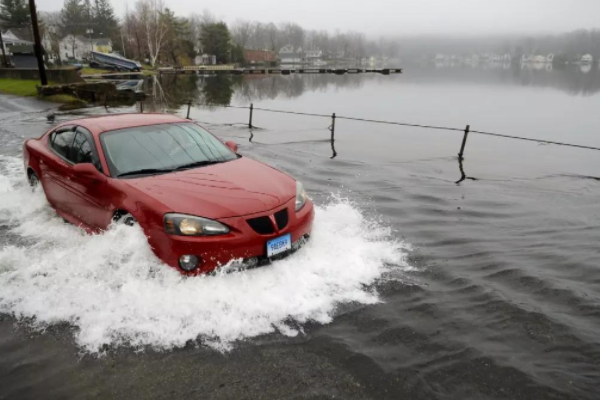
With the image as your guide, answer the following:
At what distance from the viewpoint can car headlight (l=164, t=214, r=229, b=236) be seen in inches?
155

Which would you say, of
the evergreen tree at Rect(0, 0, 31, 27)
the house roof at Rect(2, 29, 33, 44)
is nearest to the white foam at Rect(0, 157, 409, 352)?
the house roof at Rect(2, 29, 33, 44)

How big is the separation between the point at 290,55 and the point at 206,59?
90.9m

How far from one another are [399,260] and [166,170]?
→ 309cm

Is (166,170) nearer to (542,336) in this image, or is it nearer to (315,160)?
(542,336)

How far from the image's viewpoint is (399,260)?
5.25 meters

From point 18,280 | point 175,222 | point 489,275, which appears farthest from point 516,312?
point 18,280

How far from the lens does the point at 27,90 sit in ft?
96.2

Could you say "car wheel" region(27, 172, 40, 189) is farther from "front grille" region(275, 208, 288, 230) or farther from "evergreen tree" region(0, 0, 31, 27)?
"evergreen tree" region(0, 0, 31, 27)

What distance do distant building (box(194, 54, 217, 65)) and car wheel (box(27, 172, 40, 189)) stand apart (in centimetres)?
10761

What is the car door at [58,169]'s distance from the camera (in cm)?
551

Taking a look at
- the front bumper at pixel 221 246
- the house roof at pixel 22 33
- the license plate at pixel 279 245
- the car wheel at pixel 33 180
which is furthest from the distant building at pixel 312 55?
the front bumper at pixel 221 246

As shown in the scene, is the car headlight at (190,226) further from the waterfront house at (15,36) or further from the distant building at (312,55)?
the distant building at (312,55)

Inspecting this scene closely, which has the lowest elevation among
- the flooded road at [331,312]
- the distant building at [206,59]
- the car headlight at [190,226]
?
the flooded road at [331,312]

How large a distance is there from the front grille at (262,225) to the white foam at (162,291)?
45 centimetres
